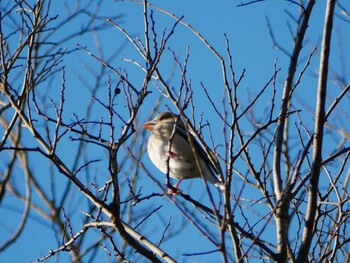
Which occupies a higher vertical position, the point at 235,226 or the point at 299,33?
the point at 299,33

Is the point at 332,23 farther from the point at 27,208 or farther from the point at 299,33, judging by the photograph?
the point at 27,208

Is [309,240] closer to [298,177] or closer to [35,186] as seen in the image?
[298,177]

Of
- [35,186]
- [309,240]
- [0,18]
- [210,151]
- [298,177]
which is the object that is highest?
[35,186]

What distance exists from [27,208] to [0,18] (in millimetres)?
4177

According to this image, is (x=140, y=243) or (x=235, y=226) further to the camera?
(x=140, y=243)

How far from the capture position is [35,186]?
1037 centimetres

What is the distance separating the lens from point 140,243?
3971mm

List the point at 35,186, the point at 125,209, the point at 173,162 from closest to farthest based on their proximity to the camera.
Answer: the point at 173,162 → the point at 125,209 → the point at 35,186

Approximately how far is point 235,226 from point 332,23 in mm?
1124

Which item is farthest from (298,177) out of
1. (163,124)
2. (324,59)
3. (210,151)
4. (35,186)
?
(35,186)

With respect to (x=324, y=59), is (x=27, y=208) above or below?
above

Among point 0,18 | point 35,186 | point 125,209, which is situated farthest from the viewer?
point 35,186

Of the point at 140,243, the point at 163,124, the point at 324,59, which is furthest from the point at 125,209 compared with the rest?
the point at 324,59

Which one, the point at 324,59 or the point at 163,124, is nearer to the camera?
the point at 324,59
